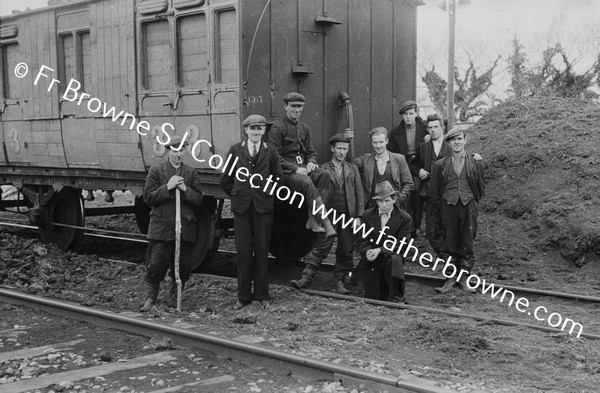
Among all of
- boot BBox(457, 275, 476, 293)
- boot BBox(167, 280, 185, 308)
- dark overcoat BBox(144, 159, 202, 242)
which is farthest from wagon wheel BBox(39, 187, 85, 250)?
boot BBox(457, 275, 476, 293)

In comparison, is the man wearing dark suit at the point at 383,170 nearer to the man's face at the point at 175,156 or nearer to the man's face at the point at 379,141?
the man's face at the point at 379,141

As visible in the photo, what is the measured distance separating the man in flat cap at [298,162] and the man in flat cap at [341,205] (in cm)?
17

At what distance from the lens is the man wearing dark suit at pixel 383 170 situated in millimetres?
9461

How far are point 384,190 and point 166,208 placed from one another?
229cm

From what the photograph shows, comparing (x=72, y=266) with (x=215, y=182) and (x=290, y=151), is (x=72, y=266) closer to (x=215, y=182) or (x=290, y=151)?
(x=215, y=182)

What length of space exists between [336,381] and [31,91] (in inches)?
335

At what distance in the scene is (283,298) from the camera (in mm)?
9047

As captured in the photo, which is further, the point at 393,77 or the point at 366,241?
the point at 393,77

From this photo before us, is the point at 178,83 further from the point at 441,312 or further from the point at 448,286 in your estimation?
the point at 441,312

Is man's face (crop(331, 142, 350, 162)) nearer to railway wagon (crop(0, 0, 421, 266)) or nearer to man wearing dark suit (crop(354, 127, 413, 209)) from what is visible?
man wearing dark suit (crop(354, 127, 413, 209))

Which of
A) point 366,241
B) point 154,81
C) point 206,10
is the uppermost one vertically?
point 206,10

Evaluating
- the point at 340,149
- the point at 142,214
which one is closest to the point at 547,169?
the point at 340,149

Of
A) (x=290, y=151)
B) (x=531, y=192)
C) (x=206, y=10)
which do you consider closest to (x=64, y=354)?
(x=290, y=151)

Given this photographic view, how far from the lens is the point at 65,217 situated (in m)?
12.8
